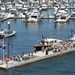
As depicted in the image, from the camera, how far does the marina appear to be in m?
36.6

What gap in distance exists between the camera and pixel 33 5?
87875mm

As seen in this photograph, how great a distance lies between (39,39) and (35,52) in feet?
29.4

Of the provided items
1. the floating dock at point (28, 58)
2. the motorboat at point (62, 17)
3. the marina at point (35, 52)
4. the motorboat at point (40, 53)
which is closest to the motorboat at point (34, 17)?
the marina at point (35, 52)

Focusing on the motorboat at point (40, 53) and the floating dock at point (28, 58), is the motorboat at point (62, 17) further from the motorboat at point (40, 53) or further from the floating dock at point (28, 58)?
the floating dock at point (28, 58)

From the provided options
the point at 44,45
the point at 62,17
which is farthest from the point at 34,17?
the point at 44,45

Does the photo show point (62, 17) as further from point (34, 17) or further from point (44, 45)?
point (44, 45)

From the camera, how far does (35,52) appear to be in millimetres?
42125

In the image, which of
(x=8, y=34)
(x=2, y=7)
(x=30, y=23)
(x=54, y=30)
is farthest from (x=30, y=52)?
(x=2, y=7)

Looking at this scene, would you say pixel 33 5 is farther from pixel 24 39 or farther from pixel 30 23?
pixel 24 39

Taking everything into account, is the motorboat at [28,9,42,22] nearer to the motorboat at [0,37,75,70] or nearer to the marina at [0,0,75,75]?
the marina at [0,0,75,75]

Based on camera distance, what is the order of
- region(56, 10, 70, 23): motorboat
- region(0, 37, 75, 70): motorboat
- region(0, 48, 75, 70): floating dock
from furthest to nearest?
region(56, 10, 70, 23): motorboat, region(0, 37, 75, 70): motorboat, region(0, 48, 75, 70): floating dock

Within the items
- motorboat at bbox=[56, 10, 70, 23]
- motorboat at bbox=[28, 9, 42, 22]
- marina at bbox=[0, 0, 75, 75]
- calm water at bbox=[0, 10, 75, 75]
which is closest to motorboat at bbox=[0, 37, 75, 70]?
marina at bbox=[0, 0, 75, 75]

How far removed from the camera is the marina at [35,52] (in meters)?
36.6

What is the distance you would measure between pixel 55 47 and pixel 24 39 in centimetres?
820
